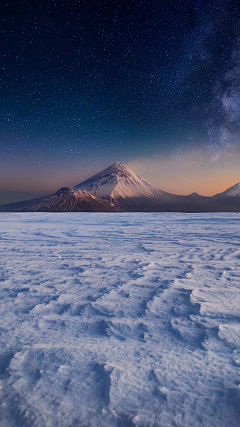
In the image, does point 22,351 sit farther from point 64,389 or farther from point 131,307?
point 131,307

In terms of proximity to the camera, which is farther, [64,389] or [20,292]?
[20,292]

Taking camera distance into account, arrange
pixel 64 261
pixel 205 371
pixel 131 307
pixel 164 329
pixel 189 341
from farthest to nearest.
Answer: pixel 64 261 < pixel 131 307 < pixel 164 329 < pixel 189 341 < pixel 205 371

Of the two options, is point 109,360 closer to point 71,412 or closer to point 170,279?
point 71,412

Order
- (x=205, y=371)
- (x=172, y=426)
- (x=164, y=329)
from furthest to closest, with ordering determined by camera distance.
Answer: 1. (x=164, y=329)
2. (x=205, y=371)
3. (x=172, y=426)

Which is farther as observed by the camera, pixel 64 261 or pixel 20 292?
pixel 64 261

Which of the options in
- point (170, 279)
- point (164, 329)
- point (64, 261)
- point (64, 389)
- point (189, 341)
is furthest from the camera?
point (64, 261)

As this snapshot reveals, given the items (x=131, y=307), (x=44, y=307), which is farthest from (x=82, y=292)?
(x=131, y=307)

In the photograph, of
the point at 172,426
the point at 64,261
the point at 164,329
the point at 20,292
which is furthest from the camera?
the point at 64,261

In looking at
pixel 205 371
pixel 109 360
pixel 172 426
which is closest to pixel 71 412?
pixel 109 360
